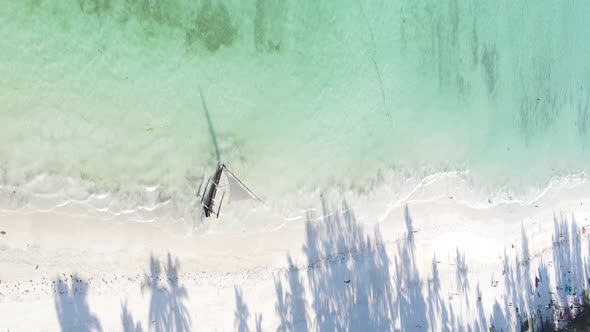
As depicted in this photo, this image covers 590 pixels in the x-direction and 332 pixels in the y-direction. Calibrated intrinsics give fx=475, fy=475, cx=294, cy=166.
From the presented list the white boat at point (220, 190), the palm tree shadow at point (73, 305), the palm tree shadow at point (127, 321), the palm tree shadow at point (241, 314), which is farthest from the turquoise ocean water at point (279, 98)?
the palm tree shadow at point (241, 314)

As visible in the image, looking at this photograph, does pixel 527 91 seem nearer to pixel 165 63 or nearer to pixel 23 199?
pixel 165 63

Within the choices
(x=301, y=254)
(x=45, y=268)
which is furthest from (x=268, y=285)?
(x=45, y=268)

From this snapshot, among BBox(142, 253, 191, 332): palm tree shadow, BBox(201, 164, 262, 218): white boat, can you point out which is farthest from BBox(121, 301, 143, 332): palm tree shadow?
BBox(201, 164, 262, 218): white boat

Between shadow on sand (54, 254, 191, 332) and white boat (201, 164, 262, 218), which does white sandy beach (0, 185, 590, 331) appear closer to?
shadow on sand (54, 254, 191, 332)

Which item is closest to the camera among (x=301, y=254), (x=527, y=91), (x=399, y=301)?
(x=301, y=254)

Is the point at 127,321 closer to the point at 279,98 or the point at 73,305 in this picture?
the point at 73,305

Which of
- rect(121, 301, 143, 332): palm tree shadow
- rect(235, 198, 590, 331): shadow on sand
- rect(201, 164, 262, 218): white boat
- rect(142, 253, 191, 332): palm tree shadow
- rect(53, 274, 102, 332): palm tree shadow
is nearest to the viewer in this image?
rect(53, 274, 102, 332): palm tree shadow
